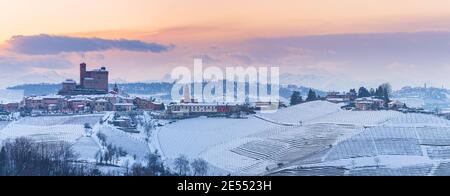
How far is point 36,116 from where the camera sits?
5.72m

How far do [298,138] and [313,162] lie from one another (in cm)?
28

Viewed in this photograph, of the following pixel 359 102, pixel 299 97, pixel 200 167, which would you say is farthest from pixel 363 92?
pixel 200 167

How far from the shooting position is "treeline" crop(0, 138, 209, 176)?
5.27 meters

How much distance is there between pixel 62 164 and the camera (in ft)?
18.0

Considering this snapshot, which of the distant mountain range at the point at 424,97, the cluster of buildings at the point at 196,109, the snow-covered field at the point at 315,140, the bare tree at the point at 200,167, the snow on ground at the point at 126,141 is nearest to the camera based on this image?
the bare tree at the point at 200,167

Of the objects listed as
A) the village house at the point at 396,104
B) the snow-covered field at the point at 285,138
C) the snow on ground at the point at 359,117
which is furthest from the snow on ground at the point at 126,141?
the village house at the point at 396,104

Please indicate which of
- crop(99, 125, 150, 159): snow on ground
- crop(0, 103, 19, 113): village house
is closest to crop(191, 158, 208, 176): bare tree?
crop(99, 125, 150, 159): snow on ground

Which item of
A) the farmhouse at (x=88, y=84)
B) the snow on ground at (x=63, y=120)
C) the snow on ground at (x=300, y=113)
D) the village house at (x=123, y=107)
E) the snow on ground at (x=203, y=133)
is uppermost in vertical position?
the farmhouse at (x=88, y=84)

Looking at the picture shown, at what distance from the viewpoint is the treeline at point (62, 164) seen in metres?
5.27

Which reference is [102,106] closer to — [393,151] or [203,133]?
[203,133]

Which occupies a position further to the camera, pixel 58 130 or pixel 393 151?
pixel 58 130

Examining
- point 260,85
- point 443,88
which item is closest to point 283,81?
point 260,85

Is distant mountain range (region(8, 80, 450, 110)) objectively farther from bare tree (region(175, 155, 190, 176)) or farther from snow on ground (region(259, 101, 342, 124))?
bare tree (region(175, 155, 190, 176))

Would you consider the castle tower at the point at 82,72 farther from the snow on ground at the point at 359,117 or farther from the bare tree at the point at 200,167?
the snow on ground at the point at 359,117
